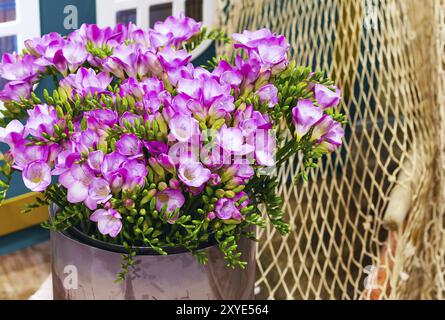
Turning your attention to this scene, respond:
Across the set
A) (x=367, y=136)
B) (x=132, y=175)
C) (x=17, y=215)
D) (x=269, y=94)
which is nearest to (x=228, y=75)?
(x=269, y=94)

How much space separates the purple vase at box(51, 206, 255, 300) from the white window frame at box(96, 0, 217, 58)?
4.67 ft

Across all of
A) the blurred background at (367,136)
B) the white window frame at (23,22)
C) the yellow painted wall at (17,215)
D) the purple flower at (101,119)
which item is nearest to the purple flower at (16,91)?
the purple flower at (101,119)

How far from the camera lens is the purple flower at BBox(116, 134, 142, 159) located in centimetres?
60

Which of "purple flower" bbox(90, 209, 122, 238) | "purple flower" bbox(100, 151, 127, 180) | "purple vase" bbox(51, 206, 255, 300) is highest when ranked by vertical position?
"purple flower" bbox(100, 151, 127, 180)

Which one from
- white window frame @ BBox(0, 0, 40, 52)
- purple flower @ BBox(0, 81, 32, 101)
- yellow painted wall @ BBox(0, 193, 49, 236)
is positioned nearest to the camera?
purple flower @ BBox(0, 81, 32, 101)

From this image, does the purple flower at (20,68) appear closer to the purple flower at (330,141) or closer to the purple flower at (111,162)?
the purple flower at (111,162)

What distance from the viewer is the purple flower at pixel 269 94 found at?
66cm

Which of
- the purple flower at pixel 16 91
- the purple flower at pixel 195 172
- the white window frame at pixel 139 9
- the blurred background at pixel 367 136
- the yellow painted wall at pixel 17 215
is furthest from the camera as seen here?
the yellow painted wall at pixel 17 215

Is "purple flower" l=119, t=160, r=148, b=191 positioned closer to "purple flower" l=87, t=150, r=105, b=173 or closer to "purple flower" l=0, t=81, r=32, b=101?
"purple flower" l=87, t=150, r=105, b=173

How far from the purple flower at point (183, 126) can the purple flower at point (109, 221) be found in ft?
0.28

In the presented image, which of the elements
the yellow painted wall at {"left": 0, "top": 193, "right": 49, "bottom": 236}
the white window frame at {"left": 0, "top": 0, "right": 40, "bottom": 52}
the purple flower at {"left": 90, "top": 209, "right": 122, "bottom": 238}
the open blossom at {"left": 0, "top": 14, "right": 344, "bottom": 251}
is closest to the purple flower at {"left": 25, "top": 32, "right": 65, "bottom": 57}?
the open blossom at {"left": 0, "top": 14, "right": 344, "bottom": 251}

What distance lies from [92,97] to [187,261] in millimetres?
183

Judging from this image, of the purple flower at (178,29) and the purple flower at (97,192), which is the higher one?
the purple flower at (178,29)
